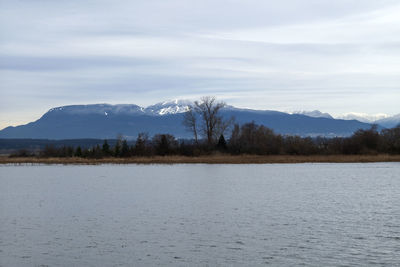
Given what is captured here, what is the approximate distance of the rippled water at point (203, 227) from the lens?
1783cm

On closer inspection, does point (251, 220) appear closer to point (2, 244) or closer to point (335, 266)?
point (335, 266)

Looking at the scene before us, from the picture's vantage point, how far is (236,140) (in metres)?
107

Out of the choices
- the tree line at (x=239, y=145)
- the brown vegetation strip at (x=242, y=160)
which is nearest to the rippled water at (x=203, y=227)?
the brown vegetation strip at (x=242, y=160)

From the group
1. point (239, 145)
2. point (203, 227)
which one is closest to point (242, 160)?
point (239, 145)

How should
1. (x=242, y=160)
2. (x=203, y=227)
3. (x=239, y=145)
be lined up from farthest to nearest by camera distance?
(x=239, y=145) < (x=242, y=160) < (x=203, y=227)

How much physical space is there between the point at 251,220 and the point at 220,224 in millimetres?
1699

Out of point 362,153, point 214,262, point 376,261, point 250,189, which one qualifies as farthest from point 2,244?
point 362,153

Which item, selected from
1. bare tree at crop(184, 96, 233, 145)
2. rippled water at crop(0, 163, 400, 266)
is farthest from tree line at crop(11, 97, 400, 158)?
rippled water at crop(0, 163, 400, 266)

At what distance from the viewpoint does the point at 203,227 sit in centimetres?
2344

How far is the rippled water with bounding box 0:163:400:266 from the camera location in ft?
58.5

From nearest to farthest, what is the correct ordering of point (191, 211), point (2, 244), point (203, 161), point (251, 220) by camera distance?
point (2, 244) → point (251, 220) → point (191, 211) → point (203, 161)

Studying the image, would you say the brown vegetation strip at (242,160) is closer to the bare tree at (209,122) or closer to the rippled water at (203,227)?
the bare tree at (209,122)

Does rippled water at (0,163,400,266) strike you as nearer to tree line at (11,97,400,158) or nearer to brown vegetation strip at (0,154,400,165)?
brown vegetation strip at (0,154,400,165)

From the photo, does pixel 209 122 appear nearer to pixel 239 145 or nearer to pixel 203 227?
pixel 239 145
